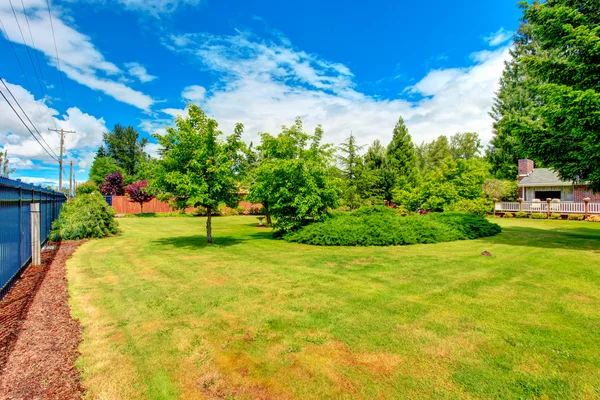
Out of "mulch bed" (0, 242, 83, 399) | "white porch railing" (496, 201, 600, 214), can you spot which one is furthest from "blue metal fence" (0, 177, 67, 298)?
"white porch railing" (496, 201, 600, 214)

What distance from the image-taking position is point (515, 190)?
3031cm

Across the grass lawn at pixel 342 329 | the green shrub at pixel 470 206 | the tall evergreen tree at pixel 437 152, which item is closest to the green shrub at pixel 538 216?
the green shrub at pixel 470 206

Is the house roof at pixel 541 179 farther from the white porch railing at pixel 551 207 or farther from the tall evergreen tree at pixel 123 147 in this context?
the tall evergreen tree at pixel 123 147

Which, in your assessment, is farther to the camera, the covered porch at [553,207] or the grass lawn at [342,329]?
the covered porch at [553,207]

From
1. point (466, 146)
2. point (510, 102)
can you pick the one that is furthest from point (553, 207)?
point (466, 146)

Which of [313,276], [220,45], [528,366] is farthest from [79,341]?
[220,45]

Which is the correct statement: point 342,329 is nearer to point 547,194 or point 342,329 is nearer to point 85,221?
point 85,221

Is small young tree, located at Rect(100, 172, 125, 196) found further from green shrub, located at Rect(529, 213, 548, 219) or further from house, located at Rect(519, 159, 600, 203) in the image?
house, located at Rect(519, 159, 600, 203)

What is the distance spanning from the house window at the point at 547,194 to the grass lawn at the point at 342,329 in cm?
2607

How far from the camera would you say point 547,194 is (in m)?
28.4

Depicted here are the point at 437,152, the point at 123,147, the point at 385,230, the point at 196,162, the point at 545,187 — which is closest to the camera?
the point at 196,162

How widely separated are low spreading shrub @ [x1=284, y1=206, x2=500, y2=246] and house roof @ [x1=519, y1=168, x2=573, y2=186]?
18.8m

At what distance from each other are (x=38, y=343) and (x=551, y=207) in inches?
1246

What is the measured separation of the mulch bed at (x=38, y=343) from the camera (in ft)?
9.64
